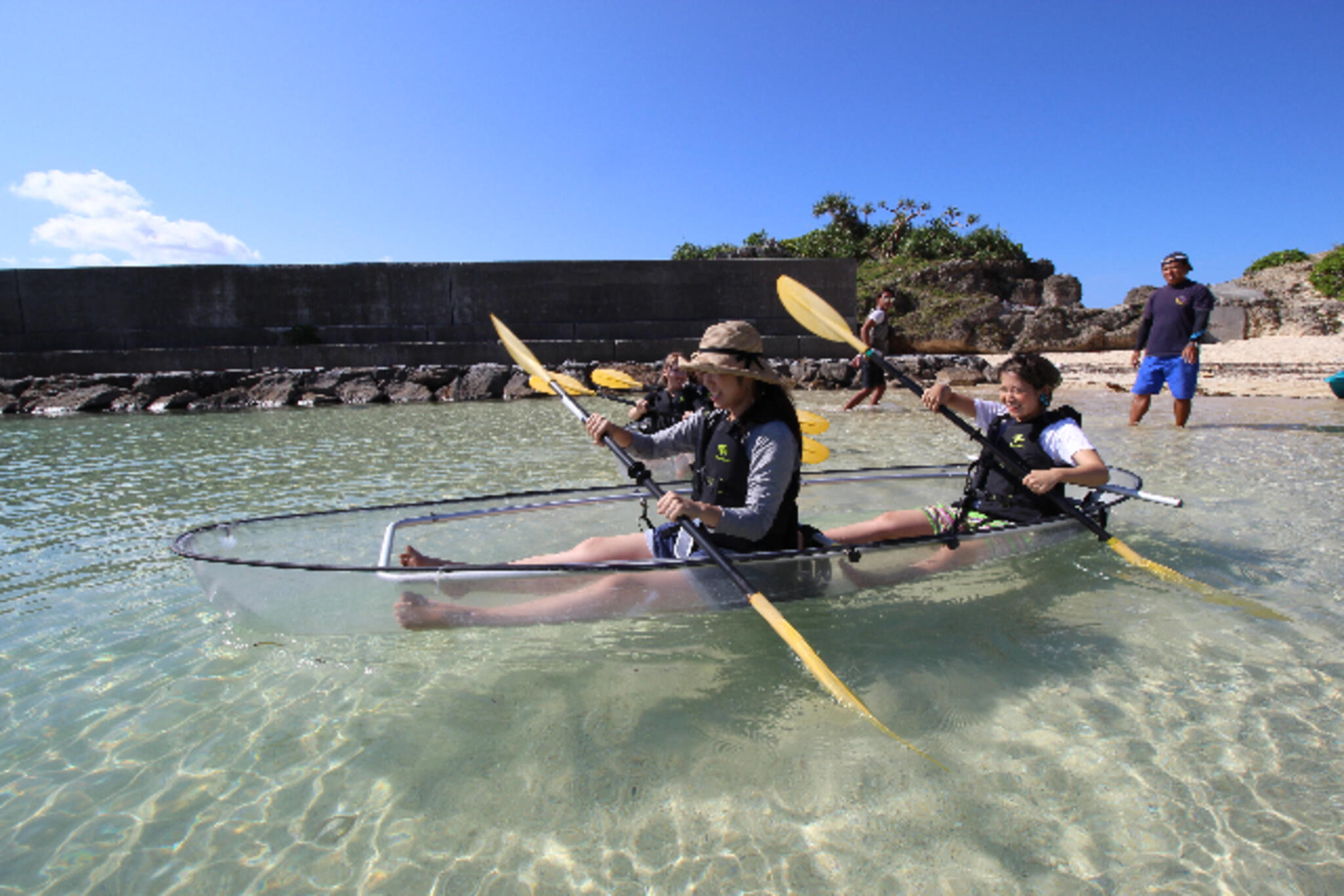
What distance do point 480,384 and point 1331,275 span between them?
23.3m

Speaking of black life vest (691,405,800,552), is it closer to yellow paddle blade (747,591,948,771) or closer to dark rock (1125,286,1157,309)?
yellow paddle blade (747,591,948,771)

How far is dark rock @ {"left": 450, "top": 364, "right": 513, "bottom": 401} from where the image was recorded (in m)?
13.4

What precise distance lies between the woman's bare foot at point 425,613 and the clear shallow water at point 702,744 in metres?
0.21

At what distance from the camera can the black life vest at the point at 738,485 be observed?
274cm

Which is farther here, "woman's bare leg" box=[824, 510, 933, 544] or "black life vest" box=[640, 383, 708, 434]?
"black life vest" box=[640, 383, 708, 434]

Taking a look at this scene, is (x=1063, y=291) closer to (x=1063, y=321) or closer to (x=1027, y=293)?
(x=1027, y=293)

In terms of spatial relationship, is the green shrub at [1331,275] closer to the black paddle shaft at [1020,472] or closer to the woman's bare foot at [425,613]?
the black paddle shaft at [1020,472]

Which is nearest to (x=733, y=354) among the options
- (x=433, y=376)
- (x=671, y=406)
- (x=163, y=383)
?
(x=671, y=406)

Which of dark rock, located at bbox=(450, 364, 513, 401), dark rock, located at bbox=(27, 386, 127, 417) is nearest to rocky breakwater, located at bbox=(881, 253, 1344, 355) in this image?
dark rock, located at bbox=(450, 364, 513, 401)

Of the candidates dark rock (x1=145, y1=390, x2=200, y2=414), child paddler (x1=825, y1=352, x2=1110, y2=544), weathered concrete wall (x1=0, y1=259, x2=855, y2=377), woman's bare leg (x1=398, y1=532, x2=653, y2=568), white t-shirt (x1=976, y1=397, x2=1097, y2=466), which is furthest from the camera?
weathered concrete wall (x1=0, y1=259, x2=855, y2=377)

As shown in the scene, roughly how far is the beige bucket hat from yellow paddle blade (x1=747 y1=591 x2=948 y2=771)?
800 mm

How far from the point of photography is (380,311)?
15.0 metres

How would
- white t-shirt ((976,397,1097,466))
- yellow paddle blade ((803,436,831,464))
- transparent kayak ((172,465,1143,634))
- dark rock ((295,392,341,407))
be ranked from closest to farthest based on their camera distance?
transparent kayak ((172,465,1143,634))
white t-shirt ((976,397,1097,466))
yellow paddle blade ((803,436,831,464))
dark rock ((295,392,341,407))

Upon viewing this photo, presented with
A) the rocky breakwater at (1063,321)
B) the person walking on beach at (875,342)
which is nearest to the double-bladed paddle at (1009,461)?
the person walking on beach at (875,342)
